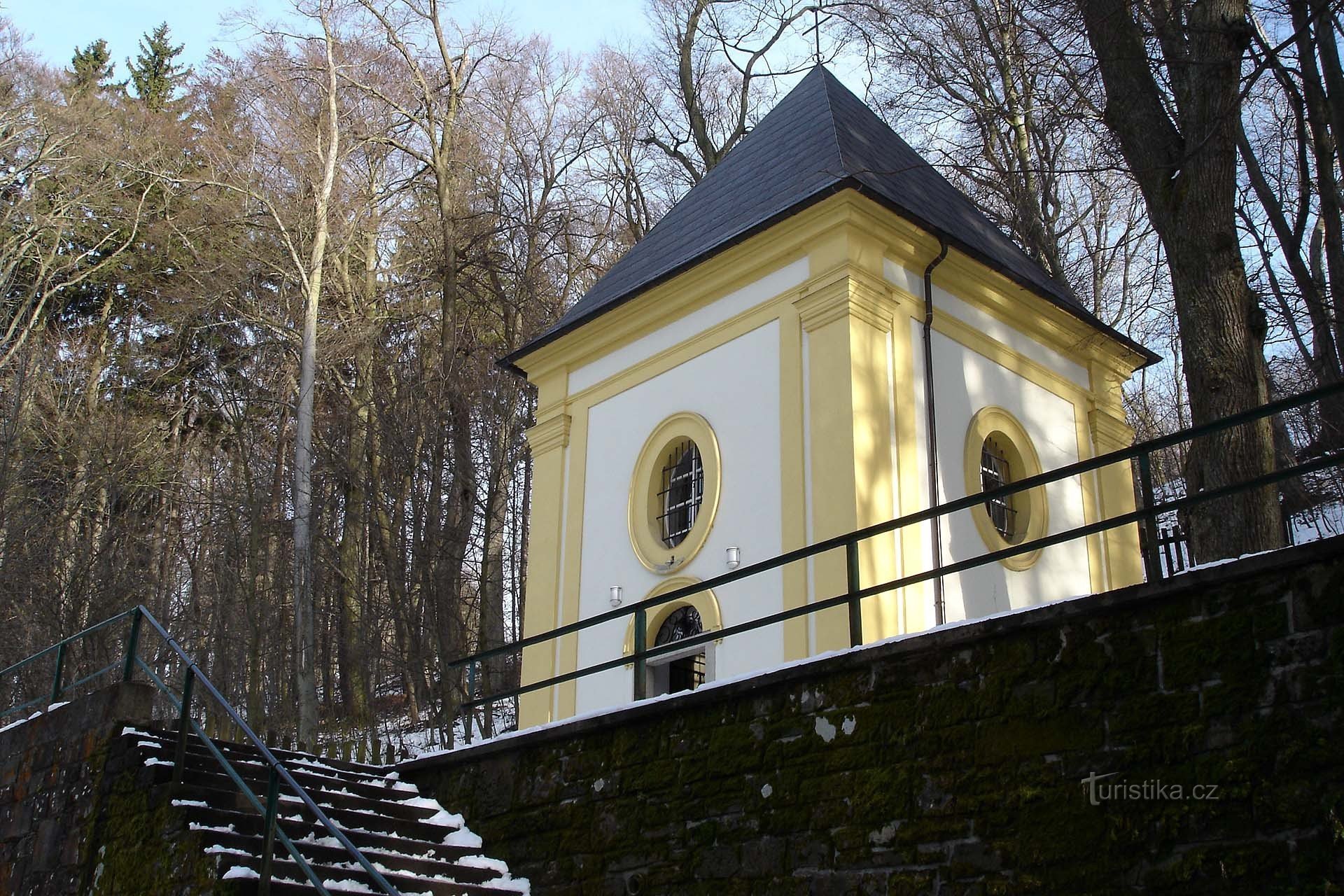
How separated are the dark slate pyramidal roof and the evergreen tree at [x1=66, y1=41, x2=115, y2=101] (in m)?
20.3

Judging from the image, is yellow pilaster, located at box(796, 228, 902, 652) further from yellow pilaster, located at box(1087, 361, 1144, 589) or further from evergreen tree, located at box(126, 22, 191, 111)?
evergreen tree, located at box(126, 22, 191, 111)

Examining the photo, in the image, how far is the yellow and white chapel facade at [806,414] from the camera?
11.4 m

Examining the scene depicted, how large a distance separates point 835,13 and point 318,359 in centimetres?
1144

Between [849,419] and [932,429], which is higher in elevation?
[932,429]

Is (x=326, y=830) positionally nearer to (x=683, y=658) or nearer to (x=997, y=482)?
(x=683, y=658)

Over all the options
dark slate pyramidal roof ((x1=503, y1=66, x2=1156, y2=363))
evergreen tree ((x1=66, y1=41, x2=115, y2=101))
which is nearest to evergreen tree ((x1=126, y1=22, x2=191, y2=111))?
evergreen tree ((x1=66, y1=41, x2=115, y2=101))

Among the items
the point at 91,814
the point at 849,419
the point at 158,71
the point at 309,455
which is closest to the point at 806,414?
the point at 849,419

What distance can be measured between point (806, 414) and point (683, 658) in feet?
9.13

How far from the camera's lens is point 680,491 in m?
13.1

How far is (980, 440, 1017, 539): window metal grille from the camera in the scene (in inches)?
509

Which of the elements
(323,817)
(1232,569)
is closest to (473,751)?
(323,817)

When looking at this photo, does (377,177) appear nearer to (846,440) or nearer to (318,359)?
(318,359)

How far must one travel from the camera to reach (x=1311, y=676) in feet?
16.8

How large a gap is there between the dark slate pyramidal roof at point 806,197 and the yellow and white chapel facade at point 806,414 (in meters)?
0.05
